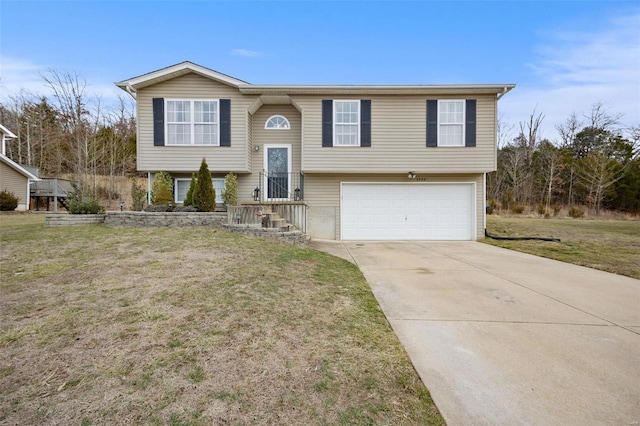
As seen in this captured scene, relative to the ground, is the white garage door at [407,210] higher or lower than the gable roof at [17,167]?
lower

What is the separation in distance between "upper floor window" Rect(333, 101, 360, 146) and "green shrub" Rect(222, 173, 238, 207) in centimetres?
380

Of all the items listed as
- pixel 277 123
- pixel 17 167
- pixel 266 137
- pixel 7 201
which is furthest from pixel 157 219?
pixel 17 167

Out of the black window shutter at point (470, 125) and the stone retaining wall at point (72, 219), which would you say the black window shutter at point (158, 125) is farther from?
the black window shutter at point (470, 125)

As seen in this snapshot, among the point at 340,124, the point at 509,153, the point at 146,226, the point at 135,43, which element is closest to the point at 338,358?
the point at 146,226

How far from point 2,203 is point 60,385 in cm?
2076

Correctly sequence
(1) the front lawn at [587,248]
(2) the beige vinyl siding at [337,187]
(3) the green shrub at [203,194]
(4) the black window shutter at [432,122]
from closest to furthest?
1. (1) the front lawn at [587,248]
2. (3) the green shrub at [203,194]
3. (4) the black window shutter at [432,122]
4. (2) the beige vinyl siding at [337,187]

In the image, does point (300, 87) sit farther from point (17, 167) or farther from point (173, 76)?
point (17, 167)

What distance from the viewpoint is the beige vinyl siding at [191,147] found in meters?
11.0

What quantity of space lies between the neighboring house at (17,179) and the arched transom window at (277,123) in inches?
654

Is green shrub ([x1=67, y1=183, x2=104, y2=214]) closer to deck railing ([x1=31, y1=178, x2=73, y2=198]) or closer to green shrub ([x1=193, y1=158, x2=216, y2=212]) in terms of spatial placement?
green shrub ([x1=193, y1=158, x2=216, y2=212])

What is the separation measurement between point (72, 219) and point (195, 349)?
31.4ft

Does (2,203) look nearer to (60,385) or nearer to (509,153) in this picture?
(60,385)

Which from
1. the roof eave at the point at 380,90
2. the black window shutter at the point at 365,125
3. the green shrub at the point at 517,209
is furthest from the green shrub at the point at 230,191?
the green shrub at the point at 517,209

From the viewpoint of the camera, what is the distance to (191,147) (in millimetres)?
10992
